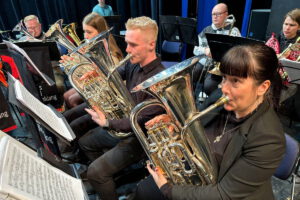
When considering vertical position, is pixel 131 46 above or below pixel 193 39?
above

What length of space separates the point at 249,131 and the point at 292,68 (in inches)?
54.3

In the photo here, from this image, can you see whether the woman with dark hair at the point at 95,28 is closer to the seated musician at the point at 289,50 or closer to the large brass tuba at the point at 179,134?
the large brass tuba at the point at 179,134

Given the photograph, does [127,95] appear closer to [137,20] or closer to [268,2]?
[137,20]

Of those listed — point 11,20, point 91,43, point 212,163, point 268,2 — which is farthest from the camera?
point 11,20

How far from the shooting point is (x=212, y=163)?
3.67 feet

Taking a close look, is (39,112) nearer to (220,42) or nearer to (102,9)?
(220,42)

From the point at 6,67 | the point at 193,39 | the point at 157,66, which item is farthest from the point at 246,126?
the point at 193,39

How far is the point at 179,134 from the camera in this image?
120 centimetres

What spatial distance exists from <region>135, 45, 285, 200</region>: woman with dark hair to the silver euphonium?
0.79 metres

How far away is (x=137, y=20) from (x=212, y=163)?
3.82 feet

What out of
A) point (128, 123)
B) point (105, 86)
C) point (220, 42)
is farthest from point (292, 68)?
point (105, 86)

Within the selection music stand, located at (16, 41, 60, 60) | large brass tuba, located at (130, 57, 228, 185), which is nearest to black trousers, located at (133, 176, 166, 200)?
large brass tuba, located at (130, 57, 228, 185)

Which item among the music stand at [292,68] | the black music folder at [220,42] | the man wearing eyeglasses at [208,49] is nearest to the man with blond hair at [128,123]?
→ the black music folder at [220,42]

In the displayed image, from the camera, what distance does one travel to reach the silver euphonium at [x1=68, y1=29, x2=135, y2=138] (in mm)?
1637
